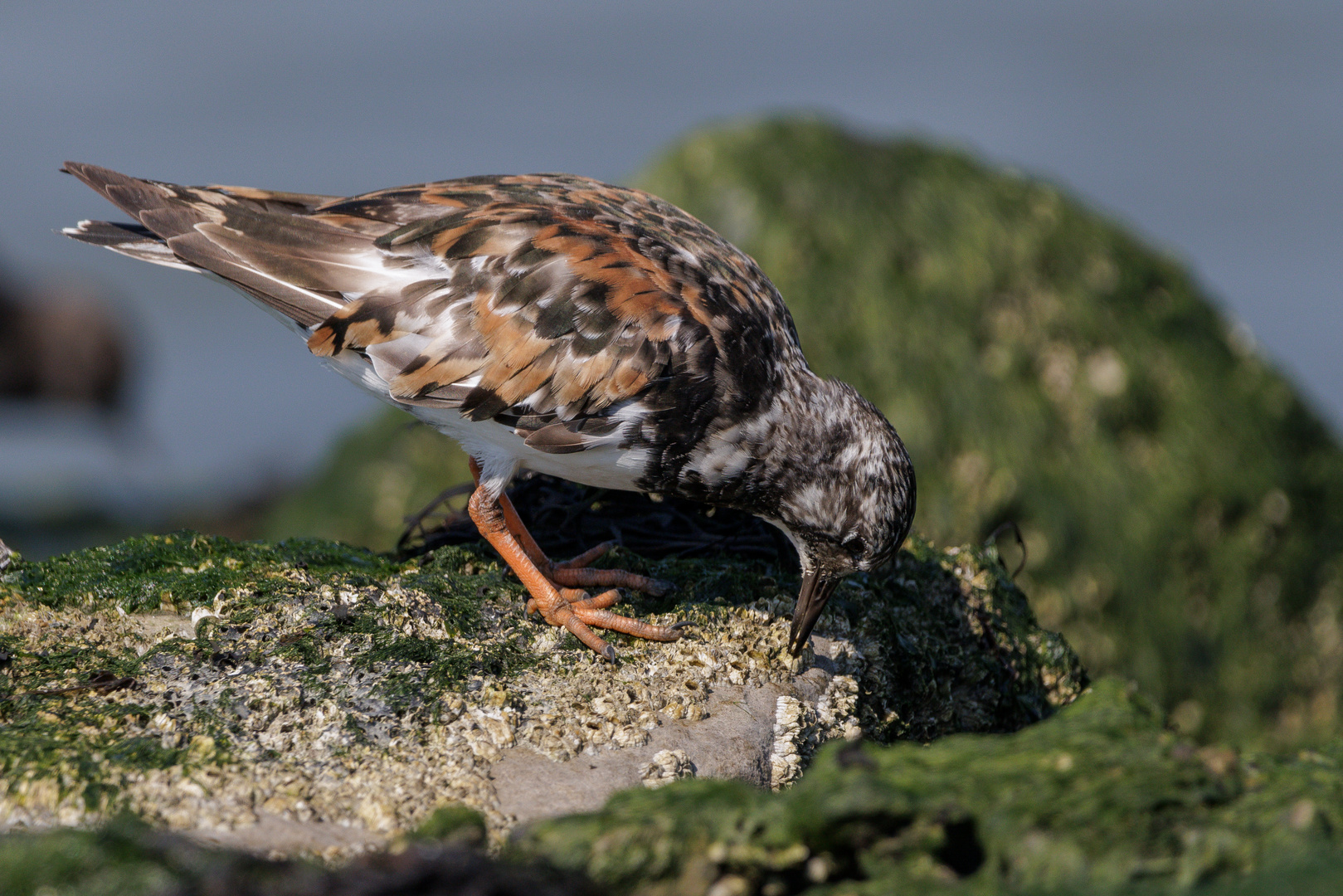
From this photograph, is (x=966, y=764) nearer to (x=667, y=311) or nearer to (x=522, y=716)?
(x=522, y=716)

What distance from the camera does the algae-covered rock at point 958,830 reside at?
3102mm

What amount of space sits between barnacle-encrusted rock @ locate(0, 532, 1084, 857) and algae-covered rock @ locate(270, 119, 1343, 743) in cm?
371

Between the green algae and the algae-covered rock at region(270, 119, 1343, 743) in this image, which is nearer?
the green algae

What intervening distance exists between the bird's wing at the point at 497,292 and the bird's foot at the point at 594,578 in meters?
0.82

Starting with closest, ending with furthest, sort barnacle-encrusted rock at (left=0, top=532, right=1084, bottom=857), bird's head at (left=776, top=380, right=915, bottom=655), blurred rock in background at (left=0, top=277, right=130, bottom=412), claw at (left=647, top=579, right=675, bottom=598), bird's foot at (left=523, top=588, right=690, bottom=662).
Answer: barnacle-encrusted rock at (left=0, top=532, right=1084, bottom=857) < bird's foot at (left=523, top=588, right=690, bottom=662) < bird's head at (left=776, top=380, right=915, bottom=655) < claw at (left=647, top=579, right=675, bottom=598) < blurred rock in background at (left=0, top=277, right=130, bottom=412)

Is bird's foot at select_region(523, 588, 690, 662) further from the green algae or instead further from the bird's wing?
the bird's wing

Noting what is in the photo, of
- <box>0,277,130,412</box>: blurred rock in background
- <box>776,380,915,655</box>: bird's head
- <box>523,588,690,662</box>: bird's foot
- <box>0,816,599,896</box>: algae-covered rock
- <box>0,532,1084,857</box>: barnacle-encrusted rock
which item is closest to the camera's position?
<box>0,816,599,896</box>: algae-covered rock

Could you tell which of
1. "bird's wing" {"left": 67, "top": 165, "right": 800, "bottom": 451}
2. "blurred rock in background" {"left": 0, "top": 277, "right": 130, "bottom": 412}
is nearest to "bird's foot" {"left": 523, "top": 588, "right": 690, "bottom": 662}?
"bird's wing" {"left": 67, "top": 165, "right": 800, "bottom": 451}

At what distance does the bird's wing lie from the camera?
5.31 m

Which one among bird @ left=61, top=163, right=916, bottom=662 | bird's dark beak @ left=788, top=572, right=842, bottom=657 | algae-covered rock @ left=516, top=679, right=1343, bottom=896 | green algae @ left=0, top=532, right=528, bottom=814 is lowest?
green algae @ left=0, top=532, right=528, bottom=814

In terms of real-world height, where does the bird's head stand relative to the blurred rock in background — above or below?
above

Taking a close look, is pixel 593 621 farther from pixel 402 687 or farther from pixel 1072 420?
pixel 1072 420

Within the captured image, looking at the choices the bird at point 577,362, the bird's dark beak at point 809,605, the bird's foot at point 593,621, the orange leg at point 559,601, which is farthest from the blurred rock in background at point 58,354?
the bird's dark beak at point 809,605

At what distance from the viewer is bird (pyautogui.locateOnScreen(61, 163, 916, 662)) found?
5.29 metres
